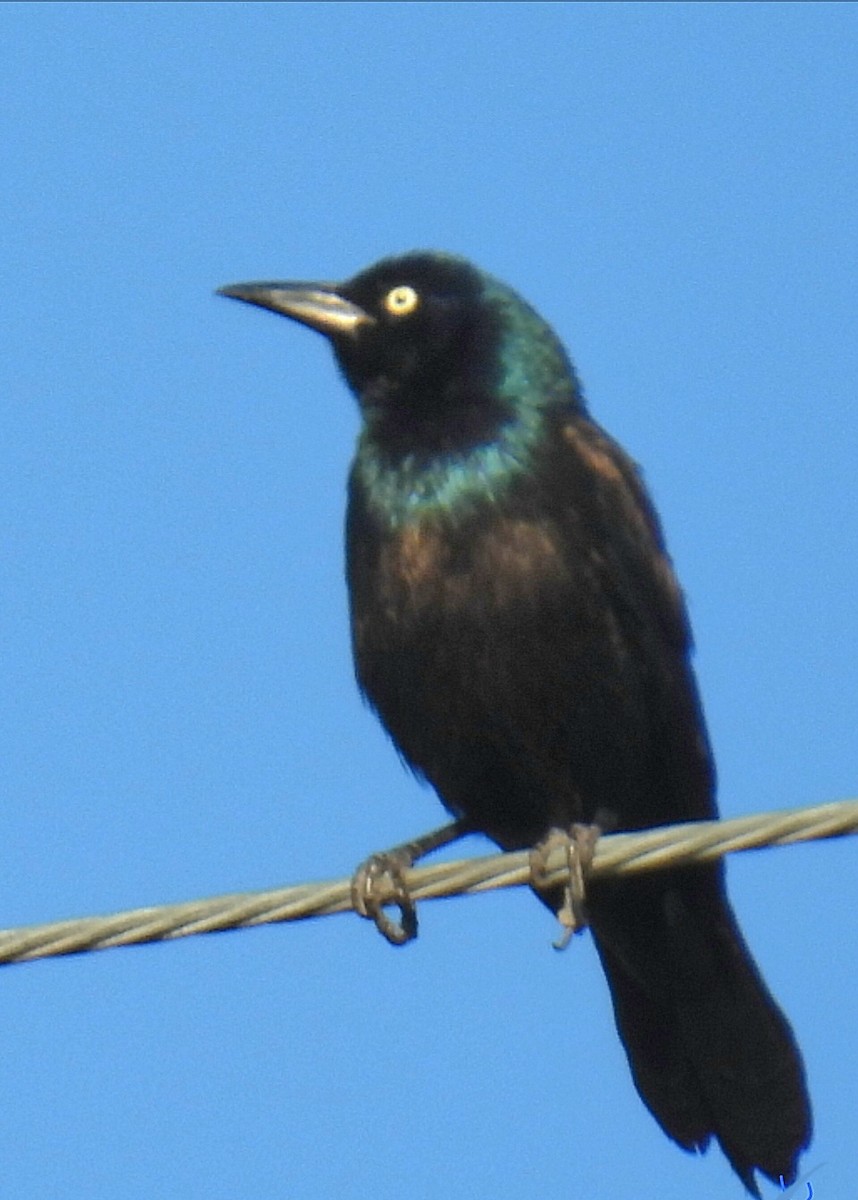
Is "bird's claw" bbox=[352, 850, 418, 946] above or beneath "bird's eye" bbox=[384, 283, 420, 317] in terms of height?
beneath

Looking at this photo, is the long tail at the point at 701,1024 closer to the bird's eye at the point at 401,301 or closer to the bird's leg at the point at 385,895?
the bird's leg at the point at 385,895

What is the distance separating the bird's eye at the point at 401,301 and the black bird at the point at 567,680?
1.17 ft

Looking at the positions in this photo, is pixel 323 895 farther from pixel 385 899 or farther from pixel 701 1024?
pixel 701 1024

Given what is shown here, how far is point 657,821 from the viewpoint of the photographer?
6566 millimetres

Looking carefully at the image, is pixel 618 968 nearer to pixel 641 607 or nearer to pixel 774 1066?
pixel 774 1066

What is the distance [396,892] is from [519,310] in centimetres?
229

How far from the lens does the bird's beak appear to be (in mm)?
6996

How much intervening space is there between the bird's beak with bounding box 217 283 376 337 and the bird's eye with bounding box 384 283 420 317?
3.0 inches

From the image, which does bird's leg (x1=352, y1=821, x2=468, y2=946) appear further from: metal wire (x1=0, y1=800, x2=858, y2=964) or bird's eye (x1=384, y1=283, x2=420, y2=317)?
bird's eye (x1=384, y1=283, x2=420, y2=317)

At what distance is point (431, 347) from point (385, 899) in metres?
2.07

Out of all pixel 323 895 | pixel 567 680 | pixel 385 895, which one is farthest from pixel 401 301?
pixel 323 895

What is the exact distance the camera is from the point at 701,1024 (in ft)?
20.8

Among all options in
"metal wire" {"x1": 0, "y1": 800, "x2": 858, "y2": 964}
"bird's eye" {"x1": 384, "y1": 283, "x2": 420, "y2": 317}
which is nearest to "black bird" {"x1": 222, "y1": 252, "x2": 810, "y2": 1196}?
"bird's eye" {"x1": 384, "y1": 283, "x2": 420, "y2": 317}

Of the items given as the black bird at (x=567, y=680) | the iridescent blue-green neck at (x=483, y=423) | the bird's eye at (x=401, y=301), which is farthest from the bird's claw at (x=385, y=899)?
the bird's eye at (x=401, y=301)
